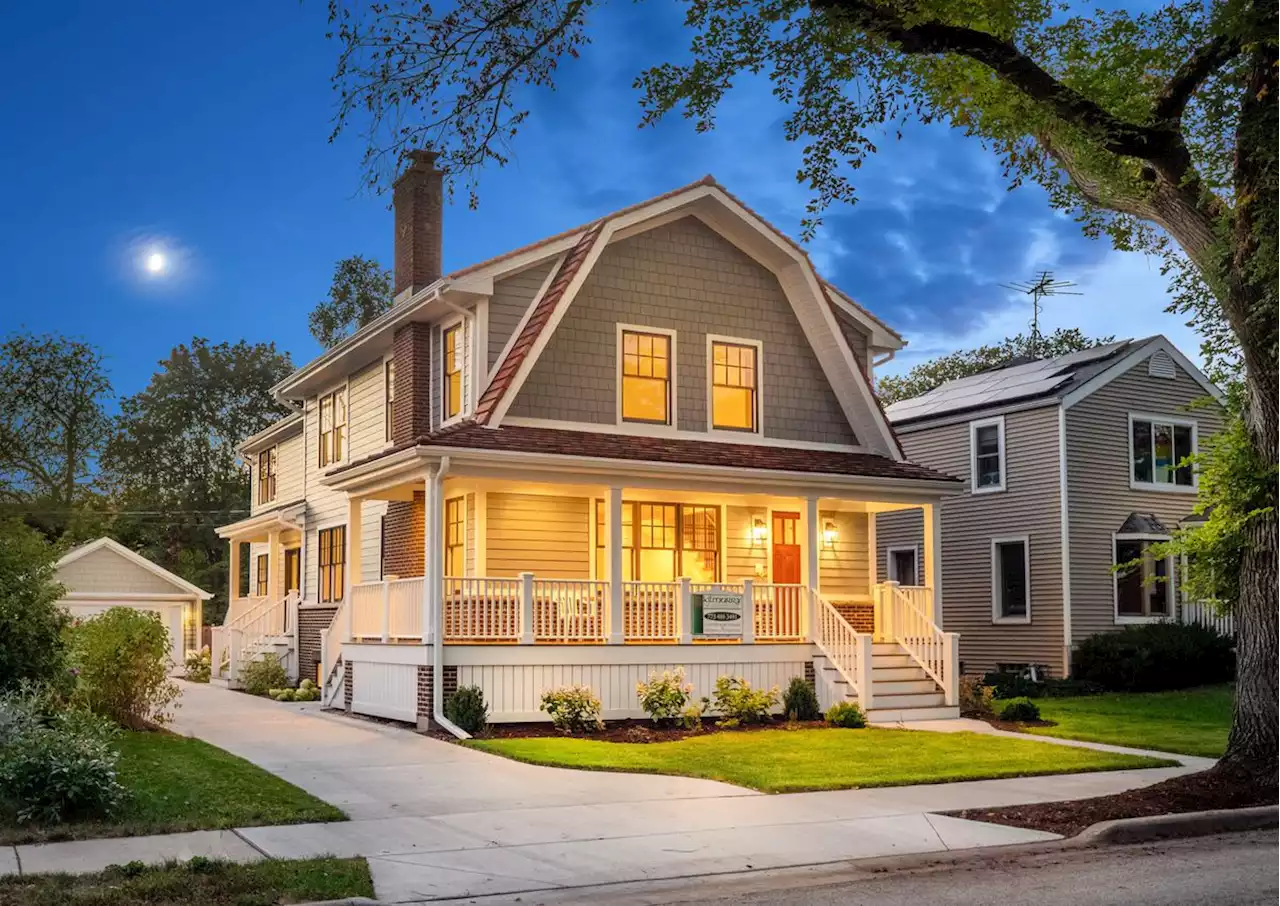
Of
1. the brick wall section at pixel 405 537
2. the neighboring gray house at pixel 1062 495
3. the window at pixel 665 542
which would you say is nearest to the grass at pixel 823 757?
the window at pixel 665 542

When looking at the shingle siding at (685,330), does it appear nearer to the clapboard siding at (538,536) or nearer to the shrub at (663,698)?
the clapboard siding at (538,536)

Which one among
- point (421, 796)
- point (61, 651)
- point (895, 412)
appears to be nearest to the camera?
point (421, 796)

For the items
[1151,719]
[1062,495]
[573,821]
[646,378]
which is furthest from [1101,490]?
[573,821]

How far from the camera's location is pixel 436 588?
18453 millimetres

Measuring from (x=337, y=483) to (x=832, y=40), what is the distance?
12563 millimetres

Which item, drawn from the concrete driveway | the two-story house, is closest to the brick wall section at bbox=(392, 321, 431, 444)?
the two-story house

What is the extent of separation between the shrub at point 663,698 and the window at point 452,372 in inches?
225

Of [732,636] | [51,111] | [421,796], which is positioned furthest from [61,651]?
[51,111]

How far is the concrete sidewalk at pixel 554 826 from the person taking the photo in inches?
362

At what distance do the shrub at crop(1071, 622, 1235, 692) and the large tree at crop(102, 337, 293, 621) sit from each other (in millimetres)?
47837

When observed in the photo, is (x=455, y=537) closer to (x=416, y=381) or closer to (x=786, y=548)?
(x=416, y=381)

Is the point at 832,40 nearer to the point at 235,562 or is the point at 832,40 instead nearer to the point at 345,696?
the point at 345,696

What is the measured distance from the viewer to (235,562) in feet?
123

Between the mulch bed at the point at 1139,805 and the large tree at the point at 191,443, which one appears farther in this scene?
the large tree at the point at 191,443
